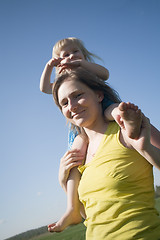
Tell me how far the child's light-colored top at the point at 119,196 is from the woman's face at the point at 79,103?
319 mm

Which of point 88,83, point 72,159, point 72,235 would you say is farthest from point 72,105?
point 72,235

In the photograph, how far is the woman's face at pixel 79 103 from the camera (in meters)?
2.25

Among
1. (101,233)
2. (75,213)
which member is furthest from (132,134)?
(75,213)

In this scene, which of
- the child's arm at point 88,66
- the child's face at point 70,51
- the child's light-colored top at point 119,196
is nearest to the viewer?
the child's light-colored top at point 119,196

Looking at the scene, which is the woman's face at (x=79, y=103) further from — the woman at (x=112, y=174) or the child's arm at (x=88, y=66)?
the child's arm at (x=88, y=66)

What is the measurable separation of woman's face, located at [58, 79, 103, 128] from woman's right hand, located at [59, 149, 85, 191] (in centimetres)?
33

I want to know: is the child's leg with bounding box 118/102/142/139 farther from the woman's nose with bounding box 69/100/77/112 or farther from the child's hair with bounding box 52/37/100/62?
the child's hair with bounding box 52/37/100/62

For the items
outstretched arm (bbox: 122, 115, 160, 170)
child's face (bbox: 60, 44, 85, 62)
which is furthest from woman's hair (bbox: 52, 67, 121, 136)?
child's face (bbox: 60, 44, 85, 62)

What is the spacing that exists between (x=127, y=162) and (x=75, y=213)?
37.6 inches

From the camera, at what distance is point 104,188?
1.92 m

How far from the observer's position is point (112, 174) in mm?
1912

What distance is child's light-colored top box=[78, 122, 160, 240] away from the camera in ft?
5.71

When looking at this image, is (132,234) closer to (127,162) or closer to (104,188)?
(104,188)

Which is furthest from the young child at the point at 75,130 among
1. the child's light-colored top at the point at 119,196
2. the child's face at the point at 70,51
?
the child's face at the point at 70,51
